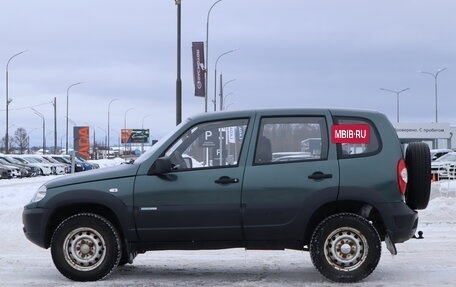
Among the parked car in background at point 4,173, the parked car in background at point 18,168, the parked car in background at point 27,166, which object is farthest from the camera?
the parked car in background at point 27,166

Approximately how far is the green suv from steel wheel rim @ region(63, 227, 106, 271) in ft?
0.04

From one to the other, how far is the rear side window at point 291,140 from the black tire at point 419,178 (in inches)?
39.2

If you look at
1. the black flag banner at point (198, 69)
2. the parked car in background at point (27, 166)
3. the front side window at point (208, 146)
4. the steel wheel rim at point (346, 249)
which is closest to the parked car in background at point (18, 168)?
the parked car in background at point (27, 166)

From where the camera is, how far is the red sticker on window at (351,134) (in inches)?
284

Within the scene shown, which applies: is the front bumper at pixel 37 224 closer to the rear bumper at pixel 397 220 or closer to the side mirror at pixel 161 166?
the side mirror at pixel 161 166

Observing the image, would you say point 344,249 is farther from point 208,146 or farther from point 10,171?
point 10,171

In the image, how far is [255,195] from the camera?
7082mm

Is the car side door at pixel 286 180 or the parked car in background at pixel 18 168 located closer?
the car side door at pixel 286 180

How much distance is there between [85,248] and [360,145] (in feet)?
10.4

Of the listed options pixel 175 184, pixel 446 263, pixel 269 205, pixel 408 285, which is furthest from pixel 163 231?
pixel 446 263

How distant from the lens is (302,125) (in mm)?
7297

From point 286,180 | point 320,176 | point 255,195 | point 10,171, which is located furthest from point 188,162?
point 10,171

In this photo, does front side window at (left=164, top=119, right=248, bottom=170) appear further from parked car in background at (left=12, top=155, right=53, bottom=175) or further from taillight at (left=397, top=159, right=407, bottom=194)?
parked car in background at (left=12, top=155, right=53, bottom=175)

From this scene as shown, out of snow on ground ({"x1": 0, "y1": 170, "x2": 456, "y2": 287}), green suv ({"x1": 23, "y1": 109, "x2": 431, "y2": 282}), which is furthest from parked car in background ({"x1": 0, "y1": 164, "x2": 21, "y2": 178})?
green suv ({"x1": 23, "y1": 109, "x2": 431, "y2": 282})
